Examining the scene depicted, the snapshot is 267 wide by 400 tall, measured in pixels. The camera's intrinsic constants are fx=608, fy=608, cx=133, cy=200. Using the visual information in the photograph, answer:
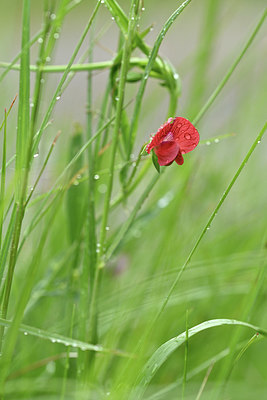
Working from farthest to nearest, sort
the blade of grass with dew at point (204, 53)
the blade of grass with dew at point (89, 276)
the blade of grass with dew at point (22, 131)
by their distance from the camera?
the blade of grass with dew at point (204, 53), the blade of grass with dew at point (89, 276), the blade of grass with dew at point (22, 131)

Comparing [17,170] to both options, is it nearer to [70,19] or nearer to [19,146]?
[19,146]

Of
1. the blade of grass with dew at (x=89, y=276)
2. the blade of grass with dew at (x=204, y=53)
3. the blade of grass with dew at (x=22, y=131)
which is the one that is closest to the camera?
the blade of grass with dew at (x=22, y=131)

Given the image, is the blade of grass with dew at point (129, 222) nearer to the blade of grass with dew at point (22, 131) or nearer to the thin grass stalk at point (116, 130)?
the thin grass stalk at point (116, 130)

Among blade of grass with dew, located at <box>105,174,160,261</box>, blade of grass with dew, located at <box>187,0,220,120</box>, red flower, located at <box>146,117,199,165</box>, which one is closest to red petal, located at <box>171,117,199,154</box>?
red flower, located at <box>146,117,199,165</box>

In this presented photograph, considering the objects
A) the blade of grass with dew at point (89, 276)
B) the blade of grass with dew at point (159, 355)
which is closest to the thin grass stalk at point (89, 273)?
the blade of grass with dew at point (89, 276)

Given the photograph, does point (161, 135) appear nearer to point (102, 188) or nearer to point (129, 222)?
point (129, 222)

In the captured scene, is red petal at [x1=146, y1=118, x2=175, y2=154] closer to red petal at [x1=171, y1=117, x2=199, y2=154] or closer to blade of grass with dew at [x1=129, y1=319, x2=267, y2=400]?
red petal at [x1=171, y1=117, x2=199, y2=154]

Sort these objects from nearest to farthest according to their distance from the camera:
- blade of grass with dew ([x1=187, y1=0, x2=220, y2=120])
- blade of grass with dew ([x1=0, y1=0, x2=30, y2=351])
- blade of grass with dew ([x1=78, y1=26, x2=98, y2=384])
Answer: blade of grass with dew ([x1=0, y1=0, x2=30, y2=351]) < blade of grass with dew ([x1=78, y1=26, x2=98, y2=384]) < blade of grass with dew ([x1=187, y1=0, x2=220, y2=120])
